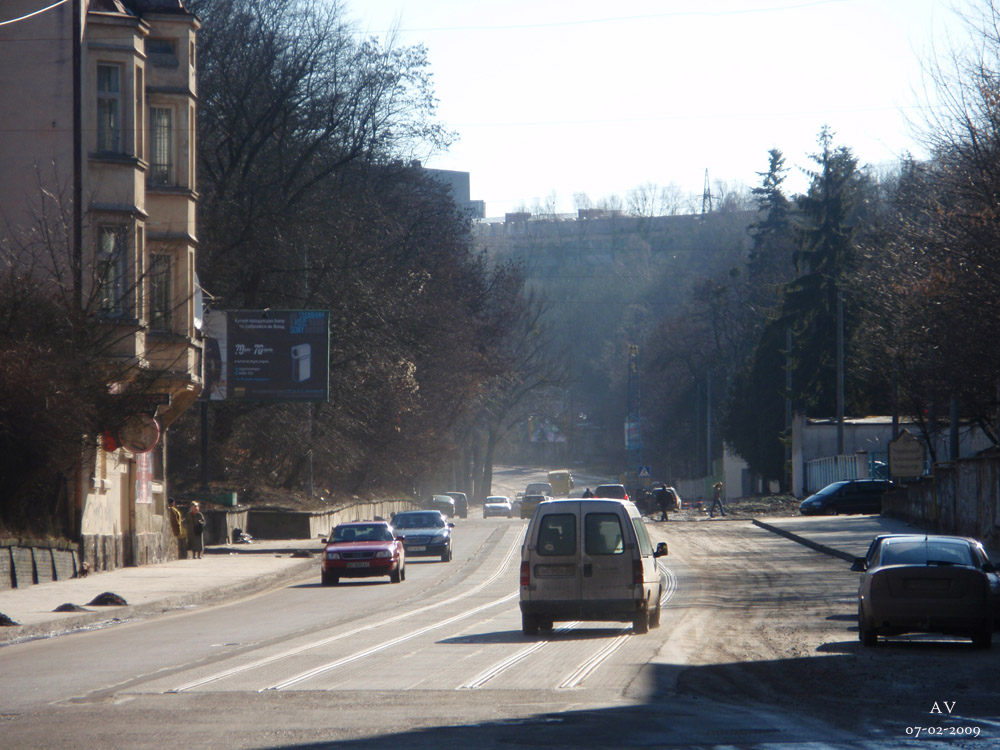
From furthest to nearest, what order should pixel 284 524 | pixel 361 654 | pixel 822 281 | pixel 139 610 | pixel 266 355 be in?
pixel 822 281
pixel 284 524
pixel 266 355
pixel 139 610
pixel 361 654

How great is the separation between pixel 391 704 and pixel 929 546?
317 inches

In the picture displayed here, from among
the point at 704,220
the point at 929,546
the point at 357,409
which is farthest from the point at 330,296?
the point at 704,220

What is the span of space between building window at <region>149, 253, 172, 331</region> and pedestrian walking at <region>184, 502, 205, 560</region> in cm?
803

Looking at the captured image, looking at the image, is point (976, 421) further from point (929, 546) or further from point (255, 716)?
point (255, 716)

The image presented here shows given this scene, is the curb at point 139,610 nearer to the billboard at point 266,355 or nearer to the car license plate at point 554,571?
the car license plate at point 554,571

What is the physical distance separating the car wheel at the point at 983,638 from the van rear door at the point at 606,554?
13.5 feet

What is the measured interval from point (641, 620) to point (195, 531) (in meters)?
23.4

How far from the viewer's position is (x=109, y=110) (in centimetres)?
2903

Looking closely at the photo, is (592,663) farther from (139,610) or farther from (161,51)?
(161,51)

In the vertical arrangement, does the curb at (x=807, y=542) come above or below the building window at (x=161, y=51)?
below

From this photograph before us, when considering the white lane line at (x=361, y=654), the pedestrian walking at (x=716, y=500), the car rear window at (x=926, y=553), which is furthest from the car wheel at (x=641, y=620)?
the pedestrian walking at (x=716, y=500)

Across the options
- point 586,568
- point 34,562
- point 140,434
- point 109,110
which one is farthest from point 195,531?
point 586,568

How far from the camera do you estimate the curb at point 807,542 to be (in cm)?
3257

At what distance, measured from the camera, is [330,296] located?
48.5m
